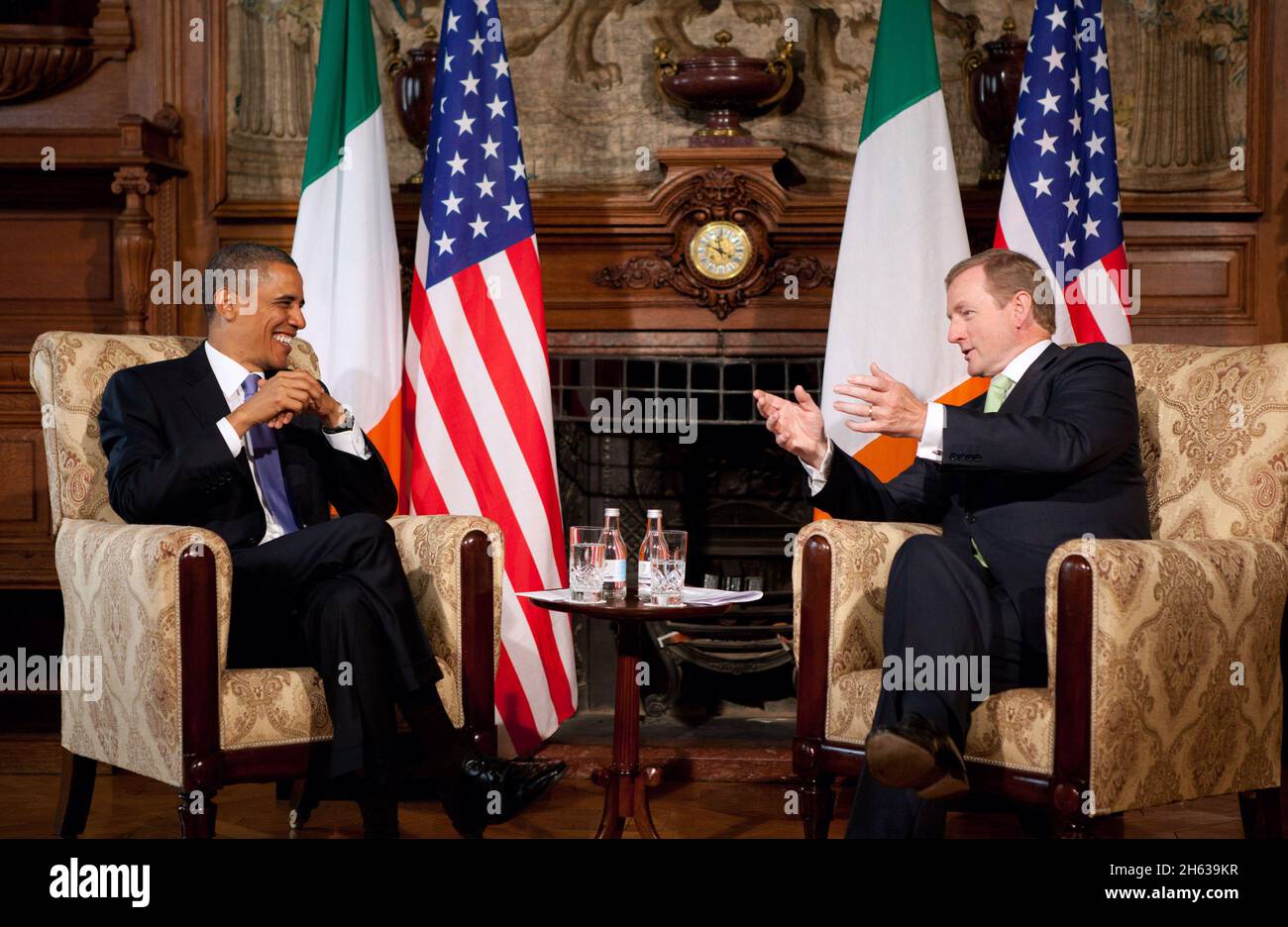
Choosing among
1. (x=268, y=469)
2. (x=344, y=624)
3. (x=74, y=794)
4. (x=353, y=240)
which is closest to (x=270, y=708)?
(x=344, y=624)

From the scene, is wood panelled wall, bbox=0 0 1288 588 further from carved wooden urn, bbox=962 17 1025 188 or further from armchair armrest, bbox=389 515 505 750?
armchair armrest, bbox=389 515 505 750

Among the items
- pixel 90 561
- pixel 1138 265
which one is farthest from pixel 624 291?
pixel 90 561

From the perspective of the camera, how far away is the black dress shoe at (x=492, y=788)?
2498 millimetres

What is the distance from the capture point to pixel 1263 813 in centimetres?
269

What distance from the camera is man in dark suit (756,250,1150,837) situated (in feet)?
7.69

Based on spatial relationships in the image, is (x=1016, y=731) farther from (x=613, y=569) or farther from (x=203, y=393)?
(x=203, y=393)

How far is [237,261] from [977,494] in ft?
5.42

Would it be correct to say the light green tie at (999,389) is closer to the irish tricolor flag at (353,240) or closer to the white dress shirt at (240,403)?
the white dress shirt at (240,403)

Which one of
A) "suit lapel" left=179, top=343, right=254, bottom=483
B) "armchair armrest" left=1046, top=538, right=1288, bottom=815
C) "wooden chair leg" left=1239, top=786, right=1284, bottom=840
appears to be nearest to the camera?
"armchair armrest" left=1046, top=538, right=1288, bottom=815

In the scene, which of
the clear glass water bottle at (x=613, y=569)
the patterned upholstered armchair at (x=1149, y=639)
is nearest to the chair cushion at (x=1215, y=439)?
the patterned upholstered armchair at (x=1149, y=639)

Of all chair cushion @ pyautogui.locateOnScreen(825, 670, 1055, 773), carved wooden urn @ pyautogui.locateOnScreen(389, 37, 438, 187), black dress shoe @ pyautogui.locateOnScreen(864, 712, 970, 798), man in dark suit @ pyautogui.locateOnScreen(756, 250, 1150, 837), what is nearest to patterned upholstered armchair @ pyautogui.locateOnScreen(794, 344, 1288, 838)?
chair cushion @ pyautogui.locateOnScreen(825, 670, 1055, 773)

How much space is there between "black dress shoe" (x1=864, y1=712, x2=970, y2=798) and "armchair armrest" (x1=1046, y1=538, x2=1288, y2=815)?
241 mm
